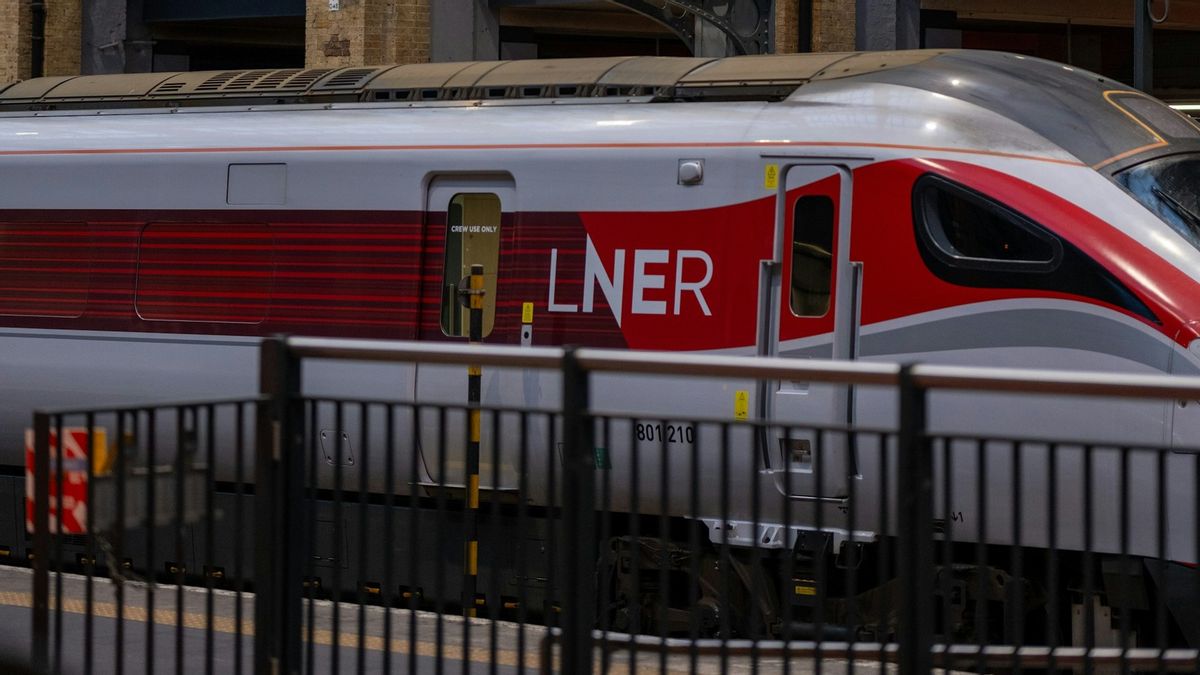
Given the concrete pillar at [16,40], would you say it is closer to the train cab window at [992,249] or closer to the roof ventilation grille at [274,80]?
the roof ventilation grille at [274,80]

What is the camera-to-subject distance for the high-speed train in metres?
7.87

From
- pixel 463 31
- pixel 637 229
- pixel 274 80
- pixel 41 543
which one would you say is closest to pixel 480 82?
pixel 274 80

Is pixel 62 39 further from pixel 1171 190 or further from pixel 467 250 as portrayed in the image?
pixel 1171 190

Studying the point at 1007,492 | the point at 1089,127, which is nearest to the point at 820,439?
the point at 1007,492

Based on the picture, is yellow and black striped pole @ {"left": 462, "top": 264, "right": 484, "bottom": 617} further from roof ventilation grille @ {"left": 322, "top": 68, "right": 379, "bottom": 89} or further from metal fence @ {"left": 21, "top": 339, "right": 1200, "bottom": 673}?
roof ventilation grille @ {"left": 322, "top": 68, "right": 379, "bottom": 89}

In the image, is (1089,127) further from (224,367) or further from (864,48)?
(864,48)

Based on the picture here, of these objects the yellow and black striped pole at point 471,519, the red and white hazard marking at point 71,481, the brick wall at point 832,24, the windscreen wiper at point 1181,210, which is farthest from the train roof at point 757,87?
the brick wall at point 832,24

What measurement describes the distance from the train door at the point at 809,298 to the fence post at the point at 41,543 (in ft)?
13.2

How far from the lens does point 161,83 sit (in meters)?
11.1

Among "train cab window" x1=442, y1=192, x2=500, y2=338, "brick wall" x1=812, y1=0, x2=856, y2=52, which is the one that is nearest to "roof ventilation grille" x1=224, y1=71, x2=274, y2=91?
"train cab window" x1=442, y1=192, x2=500, y2=338

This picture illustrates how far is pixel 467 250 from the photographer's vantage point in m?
9.29

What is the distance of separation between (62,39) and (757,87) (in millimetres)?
17505

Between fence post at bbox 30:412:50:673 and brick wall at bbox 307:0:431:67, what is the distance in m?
16.1

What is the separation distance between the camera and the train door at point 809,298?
8195mm
